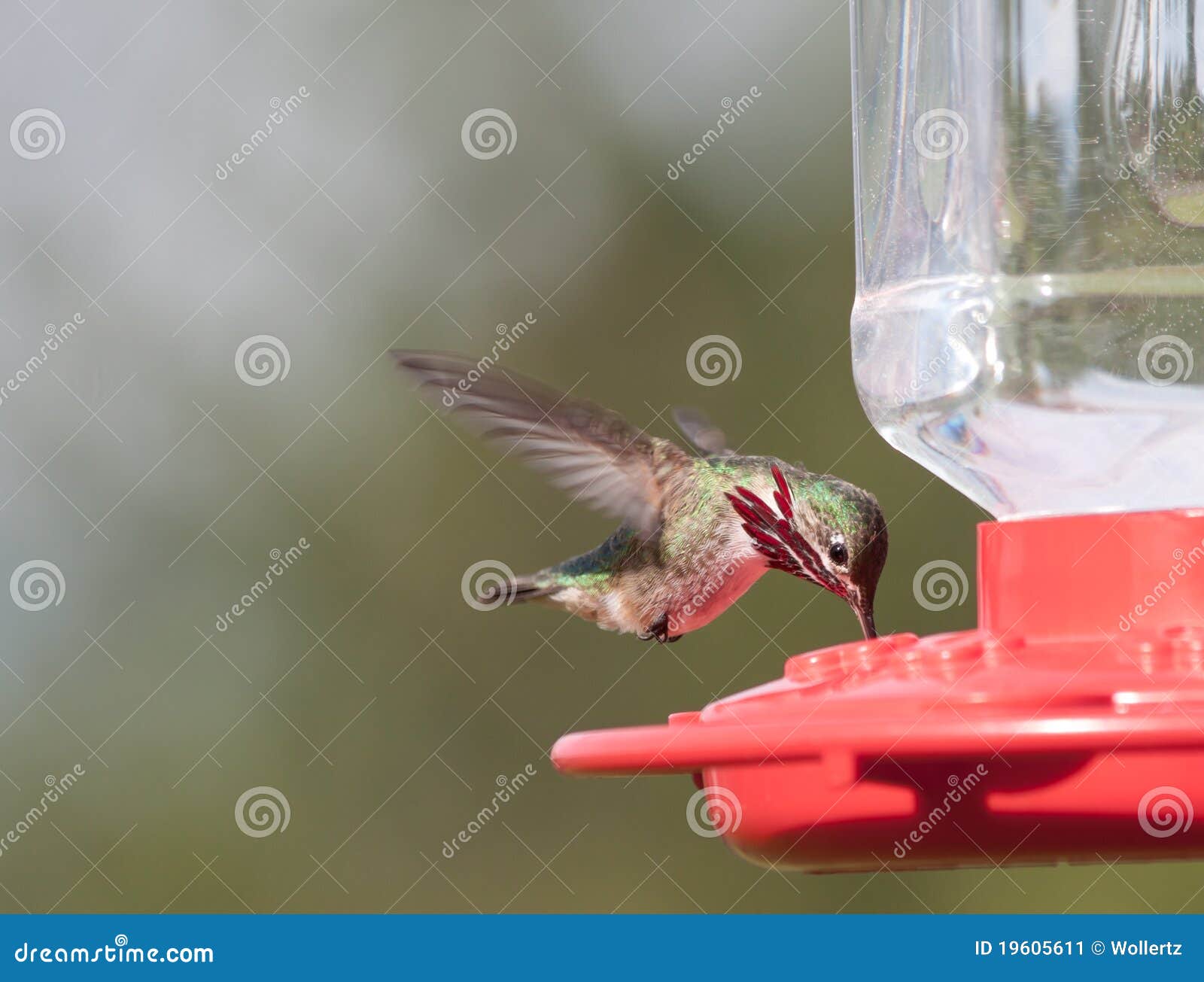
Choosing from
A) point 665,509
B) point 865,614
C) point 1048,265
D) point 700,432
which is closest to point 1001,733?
point 1048,265

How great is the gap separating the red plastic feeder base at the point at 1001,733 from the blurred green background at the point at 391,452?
5.96m

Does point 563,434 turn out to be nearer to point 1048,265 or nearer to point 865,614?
point 865,614

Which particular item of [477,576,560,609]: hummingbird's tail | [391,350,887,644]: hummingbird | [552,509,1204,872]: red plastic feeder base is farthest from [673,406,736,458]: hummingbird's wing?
[552,509,1204,872]: red plastic feeder base

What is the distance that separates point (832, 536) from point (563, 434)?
90cm

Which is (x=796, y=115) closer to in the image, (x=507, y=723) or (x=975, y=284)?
(x=507, y=723)

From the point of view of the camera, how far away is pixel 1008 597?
8.50 ft

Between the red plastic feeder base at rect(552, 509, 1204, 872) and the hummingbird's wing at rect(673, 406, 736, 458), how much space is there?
235 cm

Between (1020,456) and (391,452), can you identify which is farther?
(391,452)

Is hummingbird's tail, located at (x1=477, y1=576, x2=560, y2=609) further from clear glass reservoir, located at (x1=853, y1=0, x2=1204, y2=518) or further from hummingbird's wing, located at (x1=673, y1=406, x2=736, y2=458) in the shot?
clear glass reservoir, located at (x1=853, y1=0, x2=1204, y2=518)

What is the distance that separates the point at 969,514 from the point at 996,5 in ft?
16.4

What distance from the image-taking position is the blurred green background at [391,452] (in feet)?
29.5

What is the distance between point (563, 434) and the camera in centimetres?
443

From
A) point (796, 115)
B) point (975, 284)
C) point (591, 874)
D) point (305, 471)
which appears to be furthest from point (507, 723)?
point (975, 284)

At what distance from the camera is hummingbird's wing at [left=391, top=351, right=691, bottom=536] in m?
3.80
